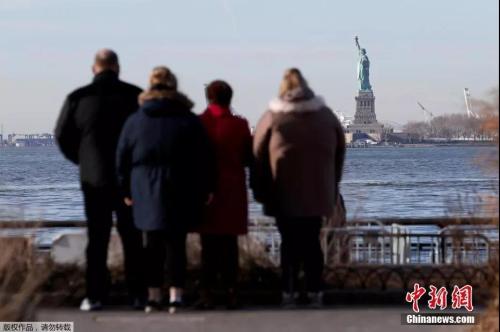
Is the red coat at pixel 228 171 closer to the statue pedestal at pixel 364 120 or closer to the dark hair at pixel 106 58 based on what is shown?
the dark hair at pixel 106 58

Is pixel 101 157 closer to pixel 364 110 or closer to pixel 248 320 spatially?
pixel 248 320

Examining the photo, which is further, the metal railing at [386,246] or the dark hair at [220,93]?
the metal railing at [386,246]

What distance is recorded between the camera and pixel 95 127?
30.0ft

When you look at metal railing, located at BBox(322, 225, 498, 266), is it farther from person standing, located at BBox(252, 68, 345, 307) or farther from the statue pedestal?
the statue pedestal

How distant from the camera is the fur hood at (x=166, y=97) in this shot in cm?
899

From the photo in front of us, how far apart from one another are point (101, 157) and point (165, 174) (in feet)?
1.96

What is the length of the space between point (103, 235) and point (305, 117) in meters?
1.74

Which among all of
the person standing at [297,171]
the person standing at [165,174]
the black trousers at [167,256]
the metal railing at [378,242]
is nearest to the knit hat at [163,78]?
the person standing at [165,174]

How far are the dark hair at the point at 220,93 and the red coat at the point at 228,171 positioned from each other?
0.05m

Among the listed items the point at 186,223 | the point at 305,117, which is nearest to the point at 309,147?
the point at 305,117

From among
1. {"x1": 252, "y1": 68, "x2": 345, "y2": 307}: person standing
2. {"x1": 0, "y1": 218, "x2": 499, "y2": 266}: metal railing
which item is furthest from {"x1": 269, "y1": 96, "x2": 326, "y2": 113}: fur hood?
{"x1": 0, "y1": 218, "x2": 499, "y2": 266}: metal railing

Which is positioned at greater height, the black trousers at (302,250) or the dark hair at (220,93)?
the dark hair at (220,93)

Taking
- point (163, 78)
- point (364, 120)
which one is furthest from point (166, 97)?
point (364, 120)

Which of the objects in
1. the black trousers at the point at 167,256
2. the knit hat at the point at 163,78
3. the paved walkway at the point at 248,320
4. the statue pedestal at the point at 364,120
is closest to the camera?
the paved walkway at the point at 248,320
